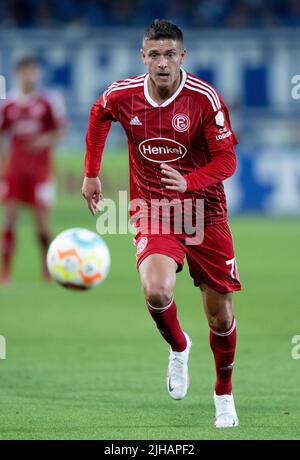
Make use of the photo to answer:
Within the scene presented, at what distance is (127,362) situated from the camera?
8.05 m

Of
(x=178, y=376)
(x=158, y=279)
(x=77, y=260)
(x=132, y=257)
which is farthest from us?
(x=132, y=257)

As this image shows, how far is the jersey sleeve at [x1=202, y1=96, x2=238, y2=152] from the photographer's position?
5.88 metres

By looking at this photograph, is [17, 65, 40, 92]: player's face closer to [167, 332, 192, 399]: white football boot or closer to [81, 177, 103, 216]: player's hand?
[81, 177, 103, 216]: player's hand

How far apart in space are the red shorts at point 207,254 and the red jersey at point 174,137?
0.13 m

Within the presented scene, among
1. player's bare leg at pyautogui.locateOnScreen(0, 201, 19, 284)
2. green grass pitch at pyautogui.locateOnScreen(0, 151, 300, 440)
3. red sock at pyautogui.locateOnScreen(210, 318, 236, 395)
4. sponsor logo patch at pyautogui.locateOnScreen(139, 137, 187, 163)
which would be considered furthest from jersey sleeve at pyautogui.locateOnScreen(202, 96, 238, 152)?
player's bare leg at pyautogui.locateOnScreen(0, 201, 19, 284)

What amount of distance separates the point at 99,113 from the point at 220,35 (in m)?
18.8

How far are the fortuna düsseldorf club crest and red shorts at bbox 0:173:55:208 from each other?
7307mm

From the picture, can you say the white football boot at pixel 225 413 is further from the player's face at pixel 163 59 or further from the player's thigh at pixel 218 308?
the player's face at pixel 163 59

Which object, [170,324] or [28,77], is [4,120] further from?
[170,324]

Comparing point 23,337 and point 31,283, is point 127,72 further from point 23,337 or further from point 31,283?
point 23,337

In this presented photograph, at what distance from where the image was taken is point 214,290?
19.8ft

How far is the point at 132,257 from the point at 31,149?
3.25m

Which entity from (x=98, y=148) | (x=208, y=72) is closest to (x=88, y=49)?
(x=208, y=72)

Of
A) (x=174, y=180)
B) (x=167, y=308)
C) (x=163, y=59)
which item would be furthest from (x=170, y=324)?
(x=163, y=59)
